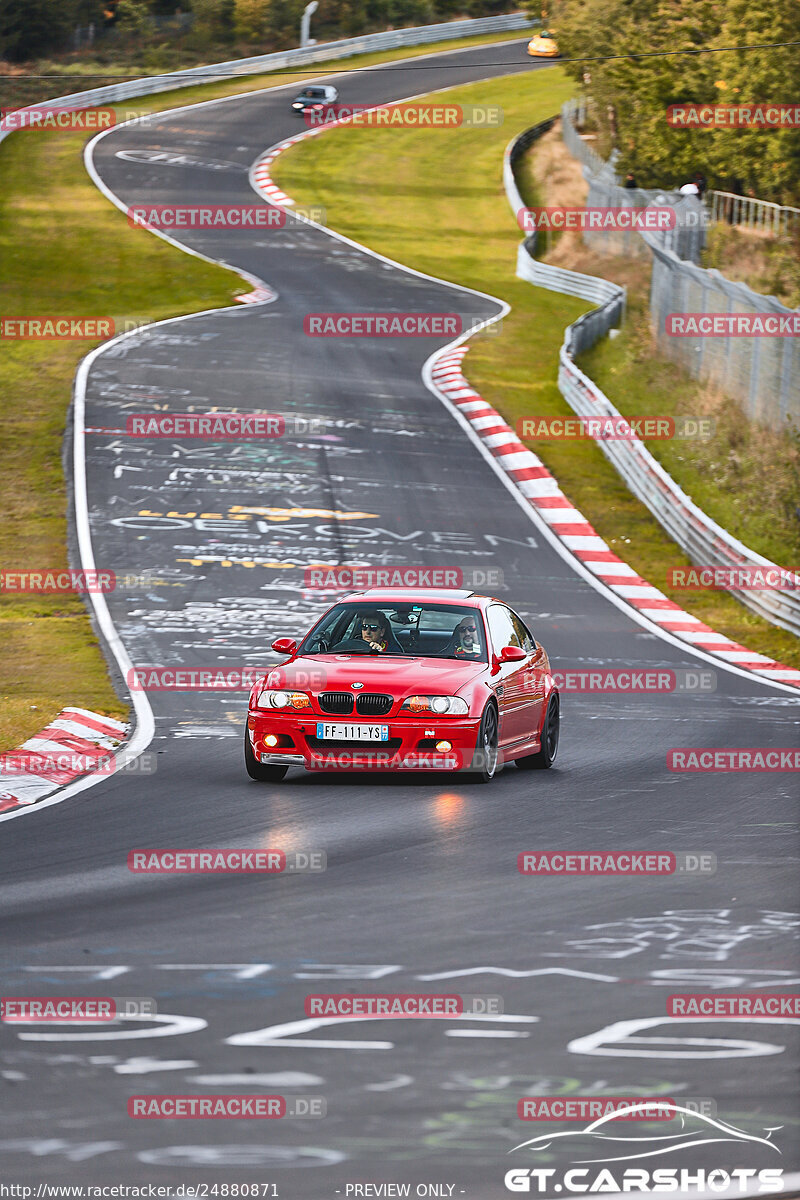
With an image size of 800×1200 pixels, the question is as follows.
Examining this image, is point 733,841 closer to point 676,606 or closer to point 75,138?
point 676,606

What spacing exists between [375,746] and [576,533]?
14.8m

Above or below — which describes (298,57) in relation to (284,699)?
above

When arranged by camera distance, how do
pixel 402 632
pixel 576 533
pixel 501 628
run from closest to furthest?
pixel 402 632, pixel 501 628, pixel 576 533

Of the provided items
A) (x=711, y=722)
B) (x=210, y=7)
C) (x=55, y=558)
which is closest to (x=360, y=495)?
(x=55, y=558)

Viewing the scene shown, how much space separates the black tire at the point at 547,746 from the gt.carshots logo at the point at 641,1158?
7403mm

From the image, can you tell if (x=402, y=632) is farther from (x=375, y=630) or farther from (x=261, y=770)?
(x=261, y=770)

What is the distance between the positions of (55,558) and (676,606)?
324 inches

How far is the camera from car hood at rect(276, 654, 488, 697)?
12.0 m

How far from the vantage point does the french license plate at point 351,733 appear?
1196 cm

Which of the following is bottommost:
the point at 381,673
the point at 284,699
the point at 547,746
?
the point at 547,746

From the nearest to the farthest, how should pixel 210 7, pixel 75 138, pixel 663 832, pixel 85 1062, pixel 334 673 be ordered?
pixel 85 1062, pixel 663 832, pixel 334 673, pixel 75 138, pixel 210 7

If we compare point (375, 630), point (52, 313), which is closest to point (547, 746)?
point (375, 630)

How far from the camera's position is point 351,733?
12.0 m

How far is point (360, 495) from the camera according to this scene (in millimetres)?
27203
